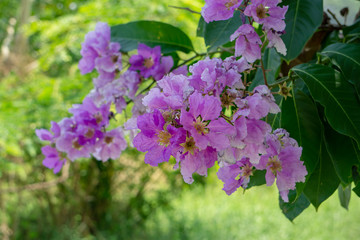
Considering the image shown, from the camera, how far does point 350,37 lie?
0.65 metres

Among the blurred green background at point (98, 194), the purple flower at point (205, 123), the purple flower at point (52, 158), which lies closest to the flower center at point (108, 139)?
the purple flower at point (52, 158)

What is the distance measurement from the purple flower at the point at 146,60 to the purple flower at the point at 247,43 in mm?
219

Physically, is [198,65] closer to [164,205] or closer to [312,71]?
[312,71]

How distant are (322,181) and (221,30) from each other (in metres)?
0.25

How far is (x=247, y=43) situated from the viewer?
461mm

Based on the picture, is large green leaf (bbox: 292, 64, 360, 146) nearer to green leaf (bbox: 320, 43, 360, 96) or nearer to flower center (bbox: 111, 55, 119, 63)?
green leaf (bbox: 320, 43, 360, 96)

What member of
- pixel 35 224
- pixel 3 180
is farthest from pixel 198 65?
pixel 35 224

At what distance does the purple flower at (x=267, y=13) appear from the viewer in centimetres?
44

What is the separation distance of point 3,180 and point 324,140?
136 inches

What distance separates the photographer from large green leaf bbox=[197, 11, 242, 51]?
56 cm

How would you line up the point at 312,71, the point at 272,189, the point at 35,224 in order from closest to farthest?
the point at 312,71, the point at 35,224, the point at 272,189

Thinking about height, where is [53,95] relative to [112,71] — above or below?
below

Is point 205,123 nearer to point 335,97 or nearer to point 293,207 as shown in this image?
point 335,97

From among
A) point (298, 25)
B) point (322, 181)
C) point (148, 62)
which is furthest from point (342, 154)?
point (148, 62)
